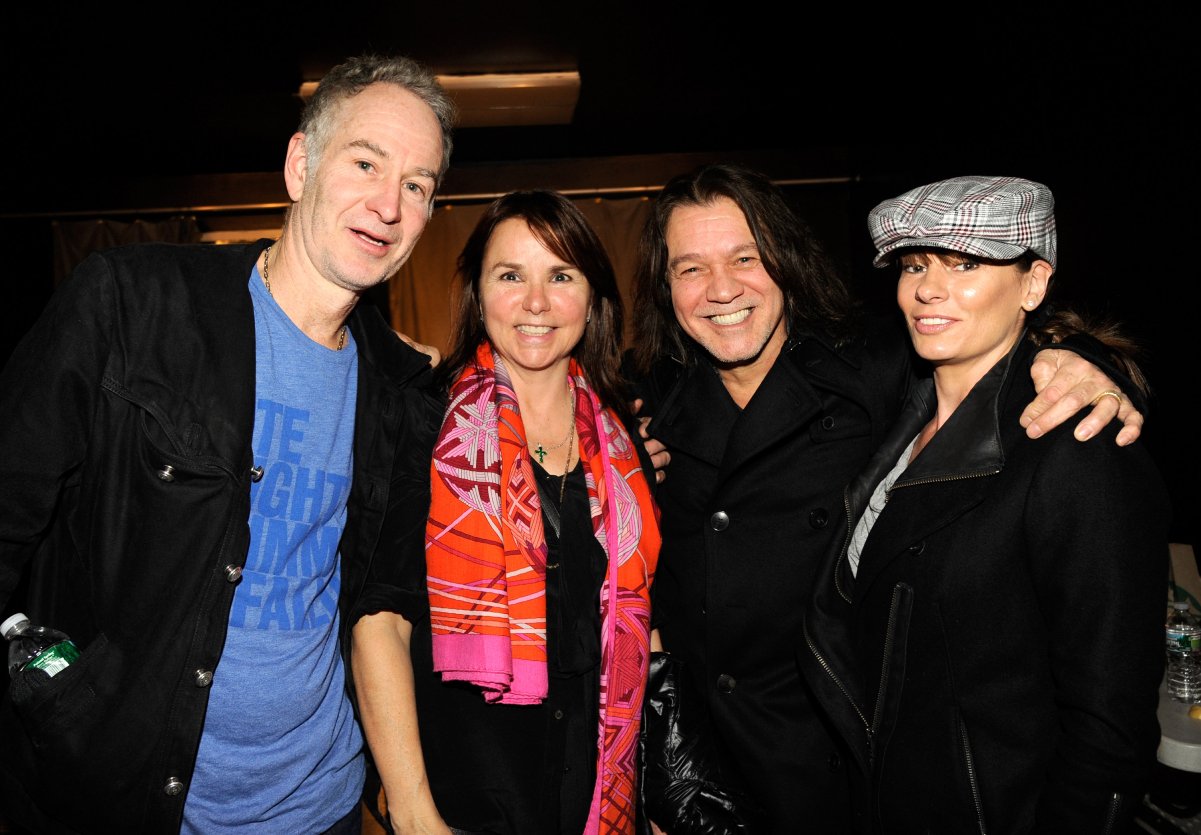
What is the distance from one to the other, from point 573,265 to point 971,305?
898mm

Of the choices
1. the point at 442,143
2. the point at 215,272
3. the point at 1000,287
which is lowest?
the point at 1000,287

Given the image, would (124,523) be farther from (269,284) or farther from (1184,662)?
(1184,662)

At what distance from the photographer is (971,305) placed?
4.57ft

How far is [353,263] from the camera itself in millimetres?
1507

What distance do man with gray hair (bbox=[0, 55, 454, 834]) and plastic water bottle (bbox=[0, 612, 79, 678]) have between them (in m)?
0.02

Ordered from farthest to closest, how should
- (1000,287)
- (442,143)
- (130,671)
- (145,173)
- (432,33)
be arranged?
1. (145,173)
2. (432,33)
3. (442,143)
4. (1000,287)
5. (130,671)

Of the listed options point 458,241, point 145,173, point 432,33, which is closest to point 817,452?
point 432,33

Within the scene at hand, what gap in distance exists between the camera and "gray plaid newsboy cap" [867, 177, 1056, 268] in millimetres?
1326

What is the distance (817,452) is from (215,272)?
137cm

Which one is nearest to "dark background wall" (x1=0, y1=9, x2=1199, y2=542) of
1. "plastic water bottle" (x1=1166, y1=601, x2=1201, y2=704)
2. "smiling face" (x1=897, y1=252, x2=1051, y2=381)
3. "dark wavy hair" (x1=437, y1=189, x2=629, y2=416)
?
"plastic water bottle" (x1=1166, y1=601, x2=1201, y2=704)

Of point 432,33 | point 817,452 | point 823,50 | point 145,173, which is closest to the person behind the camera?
point 817,452

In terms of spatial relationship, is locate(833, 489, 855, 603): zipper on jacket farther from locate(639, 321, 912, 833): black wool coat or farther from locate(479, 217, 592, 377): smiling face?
locate(479, 217, 592, 377): smiling face

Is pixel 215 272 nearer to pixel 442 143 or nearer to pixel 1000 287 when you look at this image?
pixel 442 143

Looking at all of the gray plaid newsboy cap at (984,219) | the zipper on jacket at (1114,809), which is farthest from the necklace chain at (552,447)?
the zipper on jacket at (1114,809)
